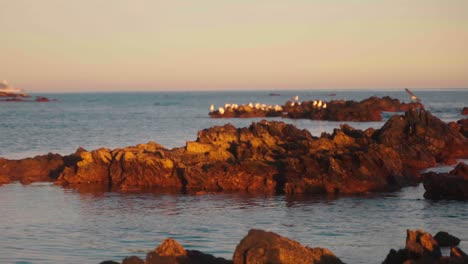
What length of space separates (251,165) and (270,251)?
45.0ft

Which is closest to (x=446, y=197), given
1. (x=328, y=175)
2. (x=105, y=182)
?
(x=328, y=175)

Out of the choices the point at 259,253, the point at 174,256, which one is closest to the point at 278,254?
the point at 259,253

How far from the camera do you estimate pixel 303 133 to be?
99.0 ft

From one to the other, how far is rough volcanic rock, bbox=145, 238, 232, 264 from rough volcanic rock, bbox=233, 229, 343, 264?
91cm

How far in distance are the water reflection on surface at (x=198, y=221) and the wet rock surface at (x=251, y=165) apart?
1.10 metres

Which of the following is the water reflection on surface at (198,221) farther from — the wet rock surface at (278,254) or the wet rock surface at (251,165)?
the wet rock surface at (278,254)

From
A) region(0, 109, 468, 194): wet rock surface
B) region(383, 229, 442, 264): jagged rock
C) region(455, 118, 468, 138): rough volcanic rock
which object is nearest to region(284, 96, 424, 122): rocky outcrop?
region(455, 118, 468, 138): rough volcanic rock

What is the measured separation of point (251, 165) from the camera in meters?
24.8

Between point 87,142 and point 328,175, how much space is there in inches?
846

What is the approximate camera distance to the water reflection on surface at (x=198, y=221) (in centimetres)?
1577

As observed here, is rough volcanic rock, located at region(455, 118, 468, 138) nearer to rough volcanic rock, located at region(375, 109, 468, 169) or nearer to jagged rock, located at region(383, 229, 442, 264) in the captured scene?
rough volcanic rock, located at region(375, 109, 468, 169)

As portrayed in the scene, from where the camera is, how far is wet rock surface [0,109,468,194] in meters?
24.0

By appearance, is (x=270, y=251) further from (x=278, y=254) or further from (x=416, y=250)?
(x=416, y=250)

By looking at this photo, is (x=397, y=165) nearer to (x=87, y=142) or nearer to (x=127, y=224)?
(x=127, y=224)
